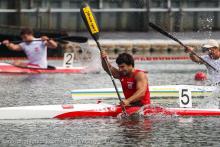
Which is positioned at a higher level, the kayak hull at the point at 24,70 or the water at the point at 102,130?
the water at the point at 102,130

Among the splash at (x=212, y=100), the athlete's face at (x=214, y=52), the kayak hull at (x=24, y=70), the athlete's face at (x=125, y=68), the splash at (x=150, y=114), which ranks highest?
the athlete's face at (x=125, y=68)

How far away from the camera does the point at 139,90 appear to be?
67.7 ft

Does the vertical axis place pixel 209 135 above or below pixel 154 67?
above

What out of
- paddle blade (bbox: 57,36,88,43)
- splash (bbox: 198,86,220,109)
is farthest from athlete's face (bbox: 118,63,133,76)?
paddle blade (bbox: 57,36,88,43)

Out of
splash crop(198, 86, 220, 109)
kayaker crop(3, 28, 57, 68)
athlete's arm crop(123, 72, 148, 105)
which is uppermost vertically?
athlete's arm crop(123, 72, 148, 105)

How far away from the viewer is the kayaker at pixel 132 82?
67.4ft

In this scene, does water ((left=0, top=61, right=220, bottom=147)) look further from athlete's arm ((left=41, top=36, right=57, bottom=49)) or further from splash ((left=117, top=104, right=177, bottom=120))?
athlete's arm ((left=41, top=36, right=57, bottom=49))

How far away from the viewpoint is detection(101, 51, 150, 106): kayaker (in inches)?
808

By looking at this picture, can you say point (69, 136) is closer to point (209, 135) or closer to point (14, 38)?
point (209, 135)

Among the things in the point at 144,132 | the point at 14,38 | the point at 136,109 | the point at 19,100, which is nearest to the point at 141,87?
the point at 136,109

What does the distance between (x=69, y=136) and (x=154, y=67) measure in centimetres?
2015

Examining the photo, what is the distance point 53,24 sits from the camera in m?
51.7

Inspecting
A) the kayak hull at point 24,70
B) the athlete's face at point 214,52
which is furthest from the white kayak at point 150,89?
the kayak hull at point 24,70

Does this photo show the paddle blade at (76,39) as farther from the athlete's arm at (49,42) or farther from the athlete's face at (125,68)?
the athlete's face at (125,68)
